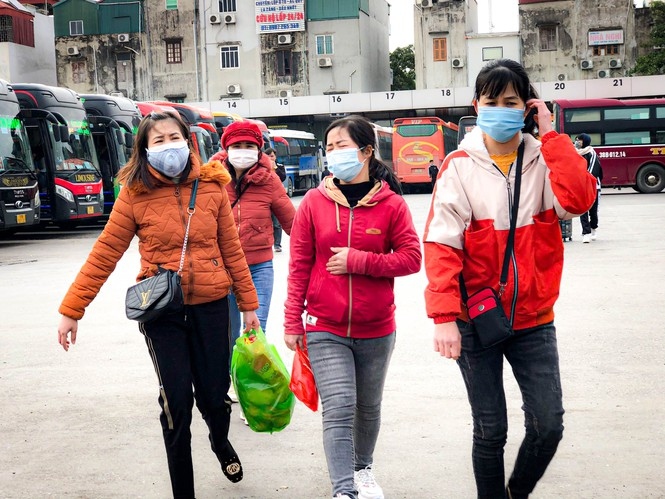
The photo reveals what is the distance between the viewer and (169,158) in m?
4.54

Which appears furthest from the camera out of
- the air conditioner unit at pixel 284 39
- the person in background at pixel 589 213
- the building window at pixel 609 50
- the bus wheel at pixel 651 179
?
the air conditioner unit at pixel 284 39

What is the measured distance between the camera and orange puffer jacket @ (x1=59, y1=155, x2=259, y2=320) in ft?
14.9

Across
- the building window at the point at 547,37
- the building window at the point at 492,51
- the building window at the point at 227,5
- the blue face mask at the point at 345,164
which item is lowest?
the blue face mask at the point at 345,164

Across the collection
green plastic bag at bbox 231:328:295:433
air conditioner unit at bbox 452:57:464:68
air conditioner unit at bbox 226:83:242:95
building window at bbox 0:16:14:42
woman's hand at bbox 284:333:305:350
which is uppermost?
building window at bbox 0:16:14:42

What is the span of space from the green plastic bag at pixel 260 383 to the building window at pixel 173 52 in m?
57.9

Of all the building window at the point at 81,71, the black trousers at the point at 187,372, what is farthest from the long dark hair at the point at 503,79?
the building window at the point at 81,71

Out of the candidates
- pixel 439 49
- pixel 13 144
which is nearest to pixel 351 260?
pixel 13 144

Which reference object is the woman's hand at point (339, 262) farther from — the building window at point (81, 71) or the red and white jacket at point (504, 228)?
the building window at point (81, 71)

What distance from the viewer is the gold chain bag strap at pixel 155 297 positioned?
171 inches

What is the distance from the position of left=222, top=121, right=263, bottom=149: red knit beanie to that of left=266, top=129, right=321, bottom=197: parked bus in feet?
115

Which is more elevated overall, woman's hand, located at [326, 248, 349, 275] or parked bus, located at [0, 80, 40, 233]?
parked bus, located at [0, 80, 40, 233]

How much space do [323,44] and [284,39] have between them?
2.19m

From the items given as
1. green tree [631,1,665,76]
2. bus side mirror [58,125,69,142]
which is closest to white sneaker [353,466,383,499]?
bus side mirror [58,125,69,142]

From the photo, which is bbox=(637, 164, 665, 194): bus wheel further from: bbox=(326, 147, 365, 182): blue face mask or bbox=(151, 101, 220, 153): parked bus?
bbox=(326, 147, 365, 182): blue face mask
